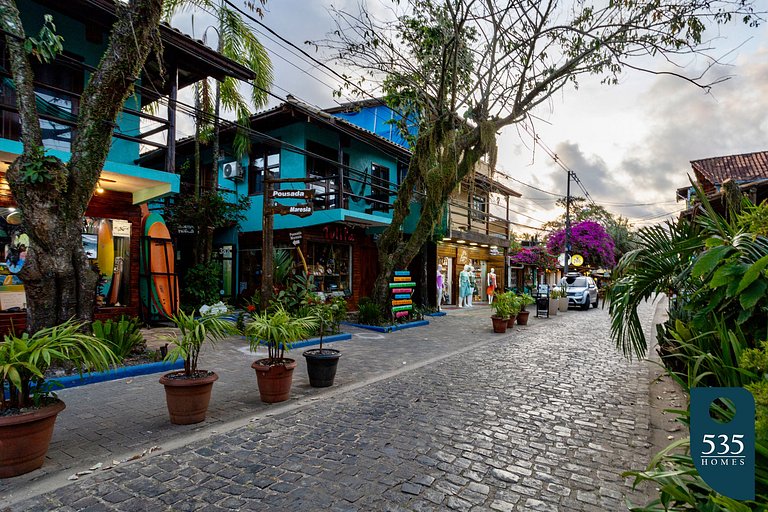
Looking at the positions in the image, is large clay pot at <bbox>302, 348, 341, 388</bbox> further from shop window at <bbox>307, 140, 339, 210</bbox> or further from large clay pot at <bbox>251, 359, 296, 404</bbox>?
shop window at <bbox>307, 140, 339, 210</bbox>

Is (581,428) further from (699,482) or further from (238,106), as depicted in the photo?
(238,106)

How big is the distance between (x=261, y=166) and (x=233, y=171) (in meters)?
1.11

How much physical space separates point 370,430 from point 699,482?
9.88 ft

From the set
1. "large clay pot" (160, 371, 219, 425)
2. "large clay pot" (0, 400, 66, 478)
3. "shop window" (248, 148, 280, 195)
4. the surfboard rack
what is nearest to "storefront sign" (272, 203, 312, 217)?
the surfboard rack

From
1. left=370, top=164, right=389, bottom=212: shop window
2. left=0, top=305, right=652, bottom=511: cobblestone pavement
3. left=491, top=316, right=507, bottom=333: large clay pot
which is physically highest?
left=370, top=164, right=389, bottom=212: shop window

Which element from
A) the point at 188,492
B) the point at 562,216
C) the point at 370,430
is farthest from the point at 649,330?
the point at 562,216

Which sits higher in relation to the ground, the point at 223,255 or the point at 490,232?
the point at 490,232

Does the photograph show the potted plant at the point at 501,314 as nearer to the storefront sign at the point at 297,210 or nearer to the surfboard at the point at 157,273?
the storefront sign at the point at 297,210

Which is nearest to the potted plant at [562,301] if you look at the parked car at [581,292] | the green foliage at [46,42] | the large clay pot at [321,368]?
the parked car at [581,292]

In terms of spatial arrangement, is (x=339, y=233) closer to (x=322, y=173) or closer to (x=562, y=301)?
(x=322, y=173)

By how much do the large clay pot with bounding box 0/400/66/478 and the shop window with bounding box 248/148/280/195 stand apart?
40.9 feet

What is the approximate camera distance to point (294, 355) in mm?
8359

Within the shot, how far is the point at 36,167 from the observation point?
5.76 metres

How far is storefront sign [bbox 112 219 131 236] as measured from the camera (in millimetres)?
10023
